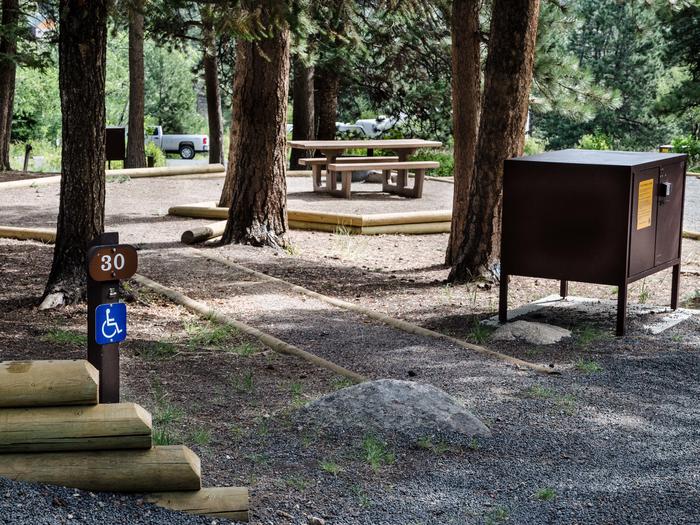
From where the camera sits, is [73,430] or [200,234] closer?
[73,430]

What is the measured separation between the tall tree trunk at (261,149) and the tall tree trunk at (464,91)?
A: 6.68ft

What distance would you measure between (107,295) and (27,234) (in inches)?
312

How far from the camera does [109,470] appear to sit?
4102mm

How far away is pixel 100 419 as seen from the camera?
412 cm

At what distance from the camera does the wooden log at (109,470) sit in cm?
408

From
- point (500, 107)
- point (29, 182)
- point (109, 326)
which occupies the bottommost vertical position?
point (109, 326)

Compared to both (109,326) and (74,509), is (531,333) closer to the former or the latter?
(109,326)

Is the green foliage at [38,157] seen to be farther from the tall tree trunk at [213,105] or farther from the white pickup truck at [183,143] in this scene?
the white pickup truck at [183,143]

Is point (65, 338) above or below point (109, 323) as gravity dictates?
below

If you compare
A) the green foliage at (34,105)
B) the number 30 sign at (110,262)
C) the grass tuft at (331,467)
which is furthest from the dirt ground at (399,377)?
the green foliage at (34,105)

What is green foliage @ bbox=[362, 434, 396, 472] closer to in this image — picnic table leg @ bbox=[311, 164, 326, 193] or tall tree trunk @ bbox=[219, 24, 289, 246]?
tall tree trunk @ bbox=[219, 24, 289, 246]

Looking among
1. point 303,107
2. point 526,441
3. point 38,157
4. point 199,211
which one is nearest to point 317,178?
point 199,211

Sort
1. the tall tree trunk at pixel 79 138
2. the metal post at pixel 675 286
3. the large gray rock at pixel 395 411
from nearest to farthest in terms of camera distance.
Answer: the large gray rock at pixel 395 411 < the tall tree trunk at pixel 79 138 < the metal post at pixel 675 286

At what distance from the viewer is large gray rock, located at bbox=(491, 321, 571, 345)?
7871 millimetres
